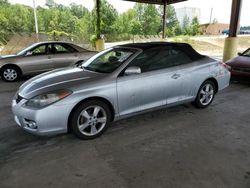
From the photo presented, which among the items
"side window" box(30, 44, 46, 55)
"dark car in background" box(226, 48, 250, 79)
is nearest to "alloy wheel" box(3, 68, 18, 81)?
"side window" box(30, 44, 46, 55)

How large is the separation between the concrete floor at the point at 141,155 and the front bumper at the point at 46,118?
11.1 inches

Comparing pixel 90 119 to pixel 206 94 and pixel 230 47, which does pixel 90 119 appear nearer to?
pixel 206 94

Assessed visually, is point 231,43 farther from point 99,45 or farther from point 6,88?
point 6,88

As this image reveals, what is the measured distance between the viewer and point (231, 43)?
1016 cm

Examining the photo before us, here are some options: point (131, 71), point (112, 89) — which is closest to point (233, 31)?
point (131, 71)

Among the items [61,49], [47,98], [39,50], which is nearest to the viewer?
[47,98]

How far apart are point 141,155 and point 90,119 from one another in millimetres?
932

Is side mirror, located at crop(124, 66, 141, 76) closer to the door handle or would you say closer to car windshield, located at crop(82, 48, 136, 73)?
car windshield, located at crop(82, 48, 136, 73)

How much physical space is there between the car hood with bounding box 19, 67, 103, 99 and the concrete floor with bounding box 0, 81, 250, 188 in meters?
0.75

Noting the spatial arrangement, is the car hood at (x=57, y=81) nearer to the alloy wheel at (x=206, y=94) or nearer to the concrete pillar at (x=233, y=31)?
the alloy wheel at (x=206, y=94)

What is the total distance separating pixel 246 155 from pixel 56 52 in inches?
273

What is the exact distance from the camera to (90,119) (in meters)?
3.56

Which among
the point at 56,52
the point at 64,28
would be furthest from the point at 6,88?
the point at 64,28

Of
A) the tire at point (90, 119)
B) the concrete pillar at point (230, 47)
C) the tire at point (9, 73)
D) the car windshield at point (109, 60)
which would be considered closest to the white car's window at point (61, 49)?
the tire at point (9, 73)
